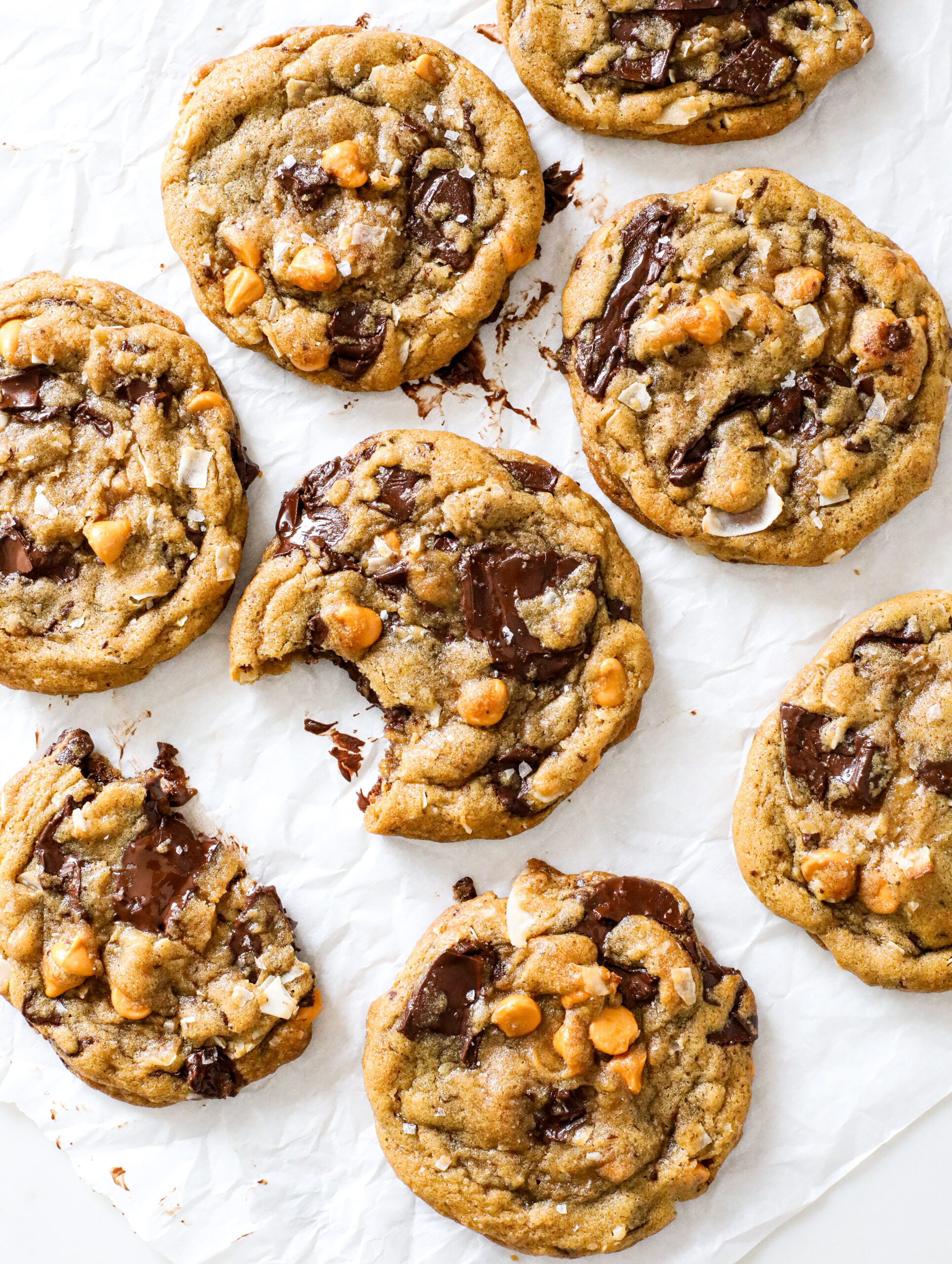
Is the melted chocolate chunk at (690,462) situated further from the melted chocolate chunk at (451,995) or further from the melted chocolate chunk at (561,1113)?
the melted chocolate chunk at (561,1113)

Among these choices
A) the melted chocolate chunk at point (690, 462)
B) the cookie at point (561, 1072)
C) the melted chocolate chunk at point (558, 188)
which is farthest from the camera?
the melted chocolate chunk at point (558, 188)

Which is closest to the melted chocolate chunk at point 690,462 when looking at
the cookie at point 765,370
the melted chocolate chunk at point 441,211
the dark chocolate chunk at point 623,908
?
the cookie at point 765,370

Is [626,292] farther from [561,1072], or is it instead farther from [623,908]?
[561,1072]

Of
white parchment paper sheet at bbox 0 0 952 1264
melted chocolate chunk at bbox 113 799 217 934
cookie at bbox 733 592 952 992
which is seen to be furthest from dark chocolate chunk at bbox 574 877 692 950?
melted chocolate chunk at bbox 113 799 217 934

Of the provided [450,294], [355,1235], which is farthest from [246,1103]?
[450,294]

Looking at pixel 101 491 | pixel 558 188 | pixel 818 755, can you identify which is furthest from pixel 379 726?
pixel 558 188
